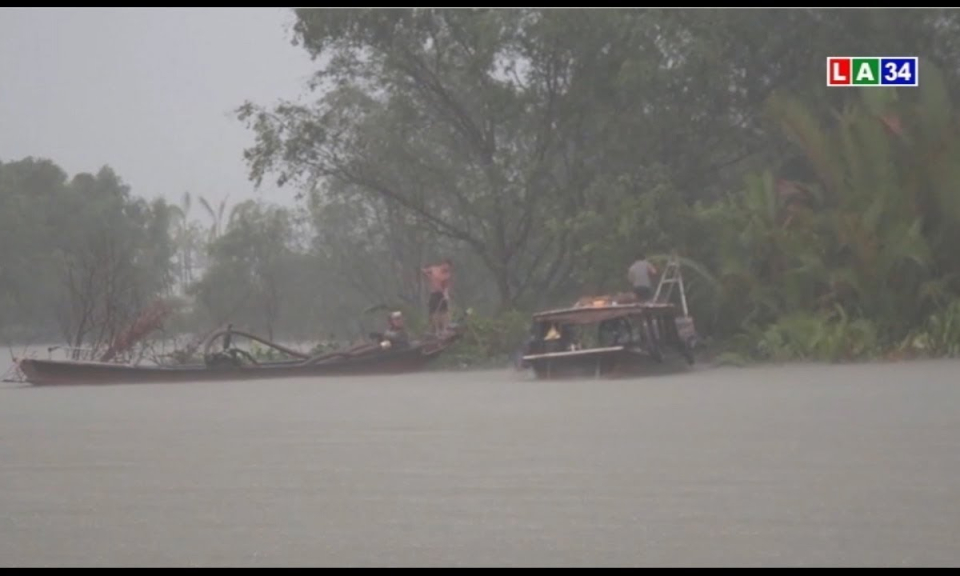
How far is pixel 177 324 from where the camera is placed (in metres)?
33.4

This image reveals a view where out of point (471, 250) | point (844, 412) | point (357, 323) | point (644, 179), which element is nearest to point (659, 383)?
point (844, 412)

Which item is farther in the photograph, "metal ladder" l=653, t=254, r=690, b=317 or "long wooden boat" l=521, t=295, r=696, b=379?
"metal ladder" l=653, t=254, r=690, b=317

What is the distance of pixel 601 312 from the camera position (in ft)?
63.3

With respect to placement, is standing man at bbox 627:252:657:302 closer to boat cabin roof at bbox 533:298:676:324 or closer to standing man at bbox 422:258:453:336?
boat cabin roof at bbox 533:298:676:324

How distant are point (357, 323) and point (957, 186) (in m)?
20.1

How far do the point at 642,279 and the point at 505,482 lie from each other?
41.5ft

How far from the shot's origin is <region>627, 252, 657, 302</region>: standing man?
21734 millimetres

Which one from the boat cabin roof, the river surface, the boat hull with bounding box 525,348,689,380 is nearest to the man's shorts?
the boat cabin roof

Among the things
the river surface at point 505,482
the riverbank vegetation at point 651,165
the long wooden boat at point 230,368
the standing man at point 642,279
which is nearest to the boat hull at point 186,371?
the long wooden boat at point 230,368

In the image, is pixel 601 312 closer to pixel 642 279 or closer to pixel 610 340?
pixel 610 340

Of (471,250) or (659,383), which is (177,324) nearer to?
(471,250)

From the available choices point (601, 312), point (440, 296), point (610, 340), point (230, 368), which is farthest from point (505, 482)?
point (440, 296)

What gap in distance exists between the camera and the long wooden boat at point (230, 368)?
2159 centimetres

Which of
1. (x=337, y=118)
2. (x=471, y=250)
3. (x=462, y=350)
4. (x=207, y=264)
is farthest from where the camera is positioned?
(x=207, y=264)
